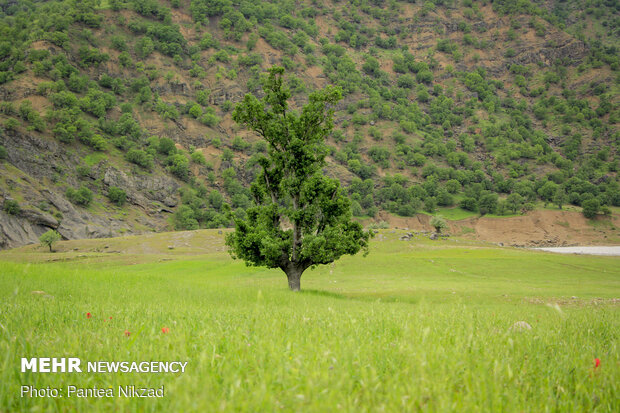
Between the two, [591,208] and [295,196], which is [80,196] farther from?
[591,208]

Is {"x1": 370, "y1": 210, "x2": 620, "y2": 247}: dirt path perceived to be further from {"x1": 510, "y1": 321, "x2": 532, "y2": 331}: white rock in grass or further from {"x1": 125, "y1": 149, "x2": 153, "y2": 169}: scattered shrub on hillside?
{"x1": 510, "y1": 321, "x2": 532, "y2": 331}: white rock in grass

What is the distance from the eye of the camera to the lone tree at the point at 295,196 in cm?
2062

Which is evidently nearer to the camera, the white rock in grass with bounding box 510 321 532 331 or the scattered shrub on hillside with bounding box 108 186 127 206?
the white rock in grass with bounding box 510 321 532 331

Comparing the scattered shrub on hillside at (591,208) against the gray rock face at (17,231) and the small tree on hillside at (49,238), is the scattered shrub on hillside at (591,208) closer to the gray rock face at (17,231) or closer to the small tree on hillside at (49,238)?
the small tree on hillside at (49,238)

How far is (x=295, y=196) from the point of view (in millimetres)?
22047

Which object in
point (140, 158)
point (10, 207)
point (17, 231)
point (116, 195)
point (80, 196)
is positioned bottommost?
point (17, 231)

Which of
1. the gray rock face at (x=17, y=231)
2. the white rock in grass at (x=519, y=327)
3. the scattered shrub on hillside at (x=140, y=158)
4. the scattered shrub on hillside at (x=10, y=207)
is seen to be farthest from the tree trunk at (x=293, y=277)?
the scattered shrub on hillside at (x=140, y=158)

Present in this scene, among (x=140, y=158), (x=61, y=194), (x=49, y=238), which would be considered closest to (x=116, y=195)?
(x=61, y=194)

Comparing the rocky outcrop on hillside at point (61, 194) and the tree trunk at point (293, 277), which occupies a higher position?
the rocky outcrop on hillside at point (61, 194)

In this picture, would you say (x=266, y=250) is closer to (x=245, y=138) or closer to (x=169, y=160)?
(x=169, y=160)

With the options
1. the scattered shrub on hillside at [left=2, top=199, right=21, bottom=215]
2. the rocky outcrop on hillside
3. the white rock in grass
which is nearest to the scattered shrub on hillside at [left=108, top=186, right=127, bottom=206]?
the rocky outcrop on hillside

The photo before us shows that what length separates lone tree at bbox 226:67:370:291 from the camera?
20.6 meters

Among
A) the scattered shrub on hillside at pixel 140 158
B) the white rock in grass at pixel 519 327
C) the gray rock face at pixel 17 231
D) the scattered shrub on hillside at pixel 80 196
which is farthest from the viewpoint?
the scattered shrub on hillside at pixel 140 158

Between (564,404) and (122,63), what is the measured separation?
617 ft
